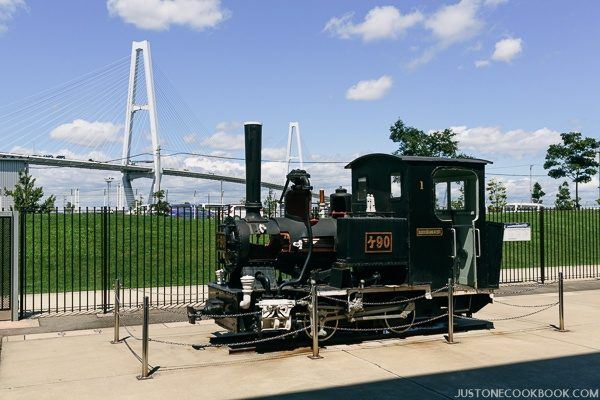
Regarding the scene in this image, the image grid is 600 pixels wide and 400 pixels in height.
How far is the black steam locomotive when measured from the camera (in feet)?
25.9

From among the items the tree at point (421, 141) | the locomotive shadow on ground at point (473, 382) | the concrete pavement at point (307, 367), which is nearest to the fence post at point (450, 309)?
the concrete pavement at point (307, 367)

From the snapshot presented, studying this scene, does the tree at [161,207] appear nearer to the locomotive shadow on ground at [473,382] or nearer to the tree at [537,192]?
the locomotive shadow on ground at [473,382]

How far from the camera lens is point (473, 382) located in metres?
6.34

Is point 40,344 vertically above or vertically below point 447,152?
below

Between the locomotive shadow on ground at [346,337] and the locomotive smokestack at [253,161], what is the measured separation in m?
1.90

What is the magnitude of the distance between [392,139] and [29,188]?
2037 cm

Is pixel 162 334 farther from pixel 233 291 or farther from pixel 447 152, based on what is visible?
pixel 447 152

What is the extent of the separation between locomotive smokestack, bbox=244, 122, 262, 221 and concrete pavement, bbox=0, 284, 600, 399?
84.0 inches

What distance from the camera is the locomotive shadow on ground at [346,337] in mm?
8164

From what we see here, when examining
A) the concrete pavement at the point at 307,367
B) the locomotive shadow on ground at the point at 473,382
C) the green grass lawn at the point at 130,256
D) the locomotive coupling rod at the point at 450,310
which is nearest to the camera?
the locomotive shadow on ground at the point at 473,382

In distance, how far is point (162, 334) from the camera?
371 inches

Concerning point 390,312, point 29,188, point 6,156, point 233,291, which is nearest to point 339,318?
point 390,312

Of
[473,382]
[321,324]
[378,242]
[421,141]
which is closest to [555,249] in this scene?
[421,141]

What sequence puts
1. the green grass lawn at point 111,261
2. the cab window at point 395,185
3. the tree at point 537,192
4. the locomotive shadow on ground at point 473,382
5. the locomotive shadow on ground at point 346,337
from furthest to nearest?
the tree at point 537,192 → the green grass lawn at point 111,261 → the cab window at point 395,185 → the locomotive shadow on ground at point 346,337 → the locomotive shadow on ground at point 473,382
